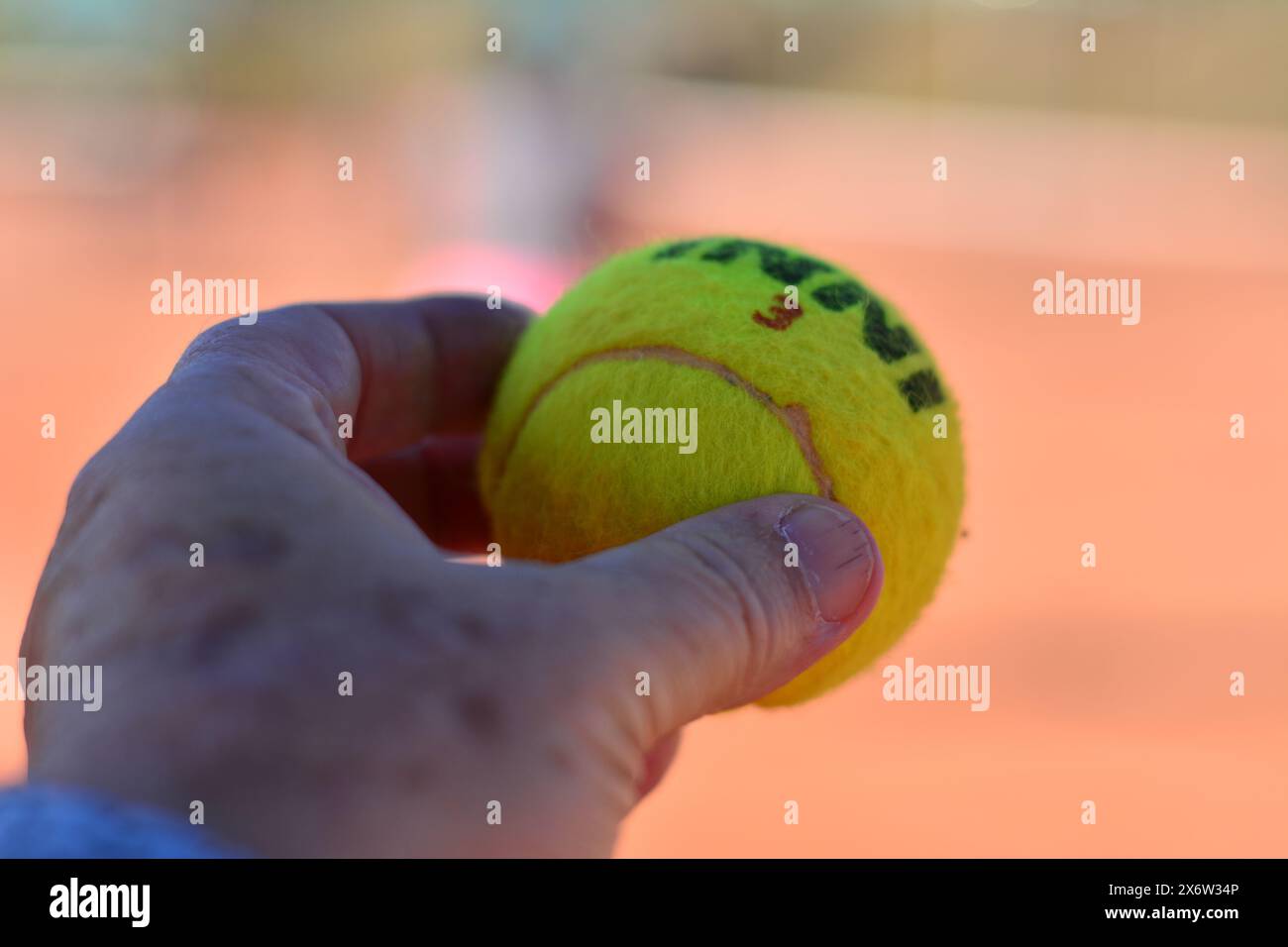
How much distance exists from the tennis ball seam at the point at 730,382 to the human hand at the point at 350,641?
5.3 inches

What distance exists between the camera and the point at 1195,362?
6.05 meters

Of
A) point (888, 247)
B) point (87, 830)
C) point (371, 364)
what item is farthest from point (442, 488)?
point (888, 247)

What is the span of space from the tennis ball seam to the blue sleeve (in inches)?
29.6

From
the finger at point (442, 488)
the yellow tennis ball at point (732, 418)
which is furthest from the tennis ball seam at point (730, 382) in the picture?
the finger at point (442, 488)

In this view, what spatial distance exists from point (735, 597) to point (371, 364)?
2.16 ft

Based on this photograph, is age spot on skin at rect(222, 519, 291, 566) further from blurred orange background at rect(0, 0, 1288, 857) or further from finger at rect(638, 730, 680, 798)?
blurred orange background at rect(0, 0, 1288, 857)

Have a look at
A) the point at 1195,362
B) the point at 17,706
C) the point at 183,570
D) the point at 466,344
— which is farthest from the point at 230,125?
the point at 183,570

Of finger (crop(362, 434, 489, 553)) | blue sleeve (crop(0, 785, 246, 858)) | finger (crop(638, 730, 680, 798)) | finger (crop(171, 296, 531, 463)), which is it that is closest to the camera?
blue sleeve (crop(0, 785, 246, 858))

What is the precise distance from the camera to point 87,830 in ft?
2.08

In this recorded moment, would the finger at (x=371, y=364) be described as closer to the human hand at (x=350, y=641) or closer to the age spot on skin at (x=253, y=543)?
the human hand at (x=350, y=641)

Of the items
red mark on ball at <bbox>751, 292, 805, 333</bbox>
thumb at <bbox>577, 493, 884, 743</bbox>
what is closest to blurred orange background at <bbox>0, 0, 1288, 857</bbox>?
red mark on ball at <bbox>751, 292, 805, 333</bbox>

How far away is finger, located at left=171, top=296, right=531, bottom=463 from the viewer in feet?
3.40

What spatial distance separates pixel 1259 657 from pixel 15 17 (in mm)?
10454

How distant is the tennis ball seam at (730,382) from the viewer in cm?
120
